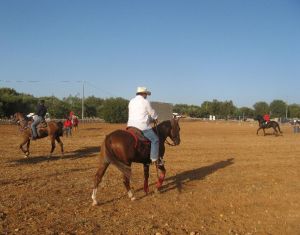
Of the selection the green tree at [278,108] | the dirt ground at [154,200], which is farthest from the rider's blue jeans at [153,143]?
the green tree at [278,108]

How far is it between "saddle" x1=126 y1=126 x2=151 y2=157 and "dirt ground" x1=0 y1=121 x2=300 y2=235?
3.62 ft

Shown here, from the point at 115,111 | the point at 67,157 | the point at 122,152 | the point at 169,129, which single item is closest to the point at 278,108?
the point at 115,111

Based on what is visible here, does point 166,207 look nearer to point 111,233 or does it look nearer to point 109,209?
point 109,209

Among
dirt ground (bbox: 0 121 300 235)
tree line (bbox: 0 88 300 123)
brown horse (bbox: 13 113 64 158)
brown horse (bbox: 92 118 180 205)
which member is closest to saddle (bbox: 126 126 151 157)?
brown horse (bbox: 92 118 180 205)

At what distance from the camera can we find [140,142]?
29.8 feet

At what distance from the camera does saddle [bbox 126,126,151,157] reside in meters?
9.01

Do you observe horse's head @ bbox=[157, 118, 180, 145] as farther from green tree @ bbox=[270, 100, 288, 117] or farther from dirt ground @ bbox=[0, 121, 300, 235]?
green tree @ bbox=[270, 100, 288, 117]

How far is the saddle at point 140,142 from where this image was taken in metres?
9.01

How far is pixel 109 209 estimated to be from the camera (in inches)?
320

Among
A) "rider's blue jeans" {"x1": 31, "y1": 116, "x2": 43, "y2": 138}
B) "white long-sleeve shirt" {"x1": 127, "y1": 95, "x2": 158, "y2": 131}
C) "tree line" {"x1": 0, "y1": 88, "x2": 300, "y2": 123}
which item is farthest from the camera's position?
"tree line" {"x1": 0, "y1": 88, "x2": 300, "y2": 123}

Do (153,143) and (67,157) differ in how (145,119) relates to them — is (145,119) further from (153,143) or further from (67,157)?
(67,157)

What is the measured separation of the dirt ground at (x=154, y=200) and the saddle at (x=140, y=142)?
1.10 m

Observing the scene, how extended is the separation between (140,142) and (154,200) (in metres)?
1.37

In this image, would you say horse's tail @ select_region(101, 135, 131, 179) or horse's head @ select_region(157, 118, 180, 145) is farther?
horse's head @ select_region(157, 118, 180, 145)
